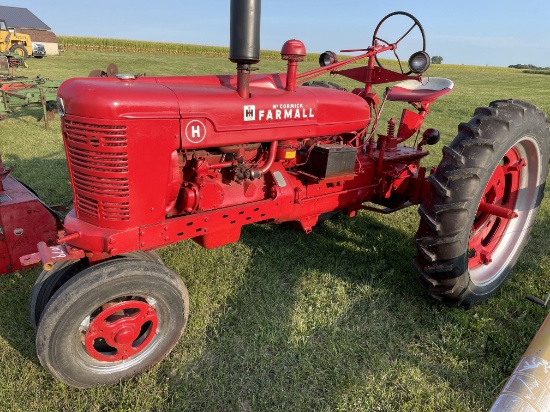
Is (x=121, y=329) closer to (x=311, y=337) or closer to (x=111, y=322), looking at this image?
(x=111, y=322)

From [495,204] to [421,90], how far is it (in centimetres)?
127

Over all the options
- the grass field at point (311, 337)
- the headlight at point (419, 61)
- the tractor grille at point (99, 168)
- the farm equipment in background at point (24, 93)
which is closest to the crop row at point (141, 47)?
the farm equipment in background at point (24, 93)

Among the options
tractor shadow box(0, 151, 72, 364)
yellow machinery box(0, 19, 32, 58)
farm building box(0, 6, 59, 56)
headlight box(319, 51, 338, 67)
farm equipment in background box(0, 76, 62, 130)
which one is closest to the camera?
tractor shadow box(0, 151, 72, 364)

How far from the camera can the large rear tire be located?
2.51m

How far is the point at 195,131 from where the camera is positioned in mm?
2182

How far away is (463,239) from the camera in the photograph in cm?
257

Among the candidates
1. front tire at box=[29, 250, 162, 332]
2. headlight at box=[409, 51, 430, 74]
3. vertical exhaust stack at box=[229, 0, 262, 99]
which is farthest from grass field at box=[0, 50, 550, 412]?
vertical exhaust stack at box=[229, 0, 262, 99]

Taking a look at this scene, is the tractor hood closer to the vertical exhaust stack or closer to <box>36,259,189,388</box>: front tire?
the vertical exhaust stack

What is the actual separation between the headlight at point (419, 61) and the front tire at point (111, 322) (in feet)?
7.86

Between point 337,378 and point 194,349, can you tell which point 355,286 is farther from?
point 194,349

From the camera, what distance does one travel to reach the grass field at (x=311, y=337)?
2.19 metres

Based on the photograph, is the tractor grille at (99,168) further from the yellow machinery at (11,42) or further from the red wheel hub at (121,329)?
the yellow machinery at (11,42)

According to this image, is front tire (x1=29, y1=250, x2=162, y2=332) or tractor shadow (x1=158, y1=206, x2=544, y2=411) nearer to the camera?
tractor shadow (x1=158, y1=206, x2=544, y2=411)

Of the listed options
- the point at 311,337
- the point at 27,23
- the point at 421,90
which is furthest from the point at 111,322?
the point at 27,23
